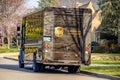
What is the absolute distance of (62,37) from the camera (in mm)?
23406

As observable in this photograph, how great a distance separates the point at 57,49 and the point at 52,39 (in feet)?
1.95

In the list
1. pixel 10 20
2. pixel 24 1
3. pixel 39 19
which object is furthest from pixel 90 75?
pixel 24 1

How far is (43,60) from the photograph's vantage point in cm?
2297

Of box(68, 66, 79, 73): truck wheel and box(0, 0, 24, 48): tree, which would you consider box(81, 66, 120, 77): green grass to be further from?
box(0, 0, 24, 48): tree

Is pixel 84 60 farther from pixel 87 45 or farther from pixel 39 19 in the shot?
pixel 39 19

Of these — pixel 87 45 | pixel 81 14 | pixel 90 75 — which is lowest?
pixel 90 75

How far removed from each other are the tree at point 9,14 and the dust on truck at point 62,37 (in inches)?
1763

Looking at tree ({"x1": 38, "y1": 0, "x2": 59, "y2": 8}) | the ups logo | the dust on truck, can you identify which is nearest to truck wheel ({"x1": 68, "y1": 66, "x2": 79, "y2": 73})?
the dust on truck

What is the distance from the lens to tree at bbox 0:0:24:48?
6838 cm

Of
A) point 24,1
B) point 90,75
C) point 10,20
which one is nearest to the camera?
Result: point 90,75

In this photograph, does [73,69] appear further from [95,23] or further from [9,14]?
[95,23]

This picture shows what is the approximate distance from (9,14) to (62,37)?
46.6 m

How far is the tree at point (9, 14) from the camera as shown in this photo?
6838 centimetres

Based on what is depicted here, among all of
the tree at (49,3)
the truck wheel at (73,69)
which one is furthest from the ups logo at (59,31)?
the tree at (49,3)
